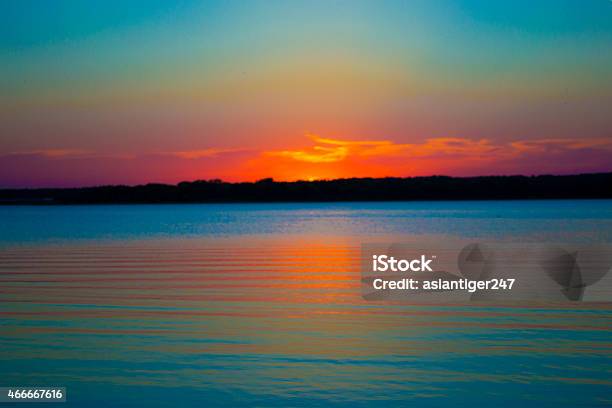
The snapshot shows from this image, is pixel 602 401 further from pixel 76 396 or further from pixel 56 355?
pixel 56 355

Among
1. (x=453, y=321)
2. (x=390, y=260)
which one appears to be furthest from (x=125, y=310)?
(x=390, y=260)

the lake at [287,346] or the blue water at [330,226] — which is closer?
the lake at [287,346]

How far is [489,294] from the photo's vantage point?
16141 millimetres

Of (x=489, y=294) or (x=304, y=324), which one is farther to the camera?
(x=489, y=294)

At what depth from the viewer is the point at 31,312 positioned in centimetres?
1404

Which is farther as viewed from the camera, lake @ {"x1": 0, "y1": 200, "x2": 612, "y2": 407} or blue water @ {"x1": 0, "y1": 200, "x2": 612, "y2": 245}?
blue water @ {"x1": 0, "y1": 200, "x2": 612, "y2": 245}

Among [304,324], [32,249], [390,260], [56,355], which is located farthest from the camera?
[32,249]

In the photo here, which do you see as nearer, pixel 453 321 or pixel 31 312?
pixel 453 321

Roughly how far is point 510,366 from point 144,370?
17.1 feet

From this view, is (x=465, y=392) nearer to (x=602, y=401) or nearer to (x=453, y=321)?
(x=602, y=401)

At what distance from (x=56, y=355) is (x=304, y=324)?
14.7 feet

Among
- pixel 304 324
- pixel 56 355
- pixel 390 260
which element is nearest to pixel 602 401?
pixel 304 324

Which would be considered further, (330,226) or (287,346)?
(330,226)

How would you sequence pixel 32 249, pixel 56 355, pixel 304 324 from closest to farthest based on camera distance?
pixel 56 355 < pixel 304 324 < pixel 32 249
